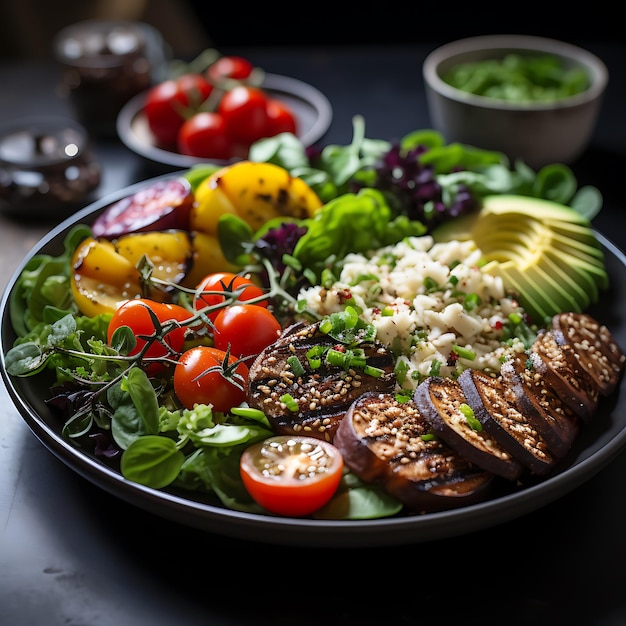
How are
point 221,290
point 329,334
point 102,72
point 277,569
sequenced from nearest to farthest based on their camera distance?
point 277,569, point 329,334, point 221,290, point 102,72

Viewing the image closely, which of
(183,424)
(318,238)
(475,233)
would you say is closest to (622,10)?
(475,233)

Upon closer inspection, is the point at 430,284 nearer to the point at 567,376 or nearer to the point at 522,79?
the point at 567,376

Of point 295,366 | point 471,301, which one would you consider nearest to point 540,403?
point 471,301

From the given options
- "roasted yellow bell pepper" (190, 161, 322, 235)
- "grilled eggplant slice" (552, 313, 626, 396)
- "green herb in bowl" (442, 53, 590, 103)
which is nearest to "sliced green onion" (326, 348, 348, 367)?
"grilled eggplant slice" (552, 313, 626, 396)

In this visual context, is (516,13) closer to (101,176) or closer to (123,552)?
(101,176)

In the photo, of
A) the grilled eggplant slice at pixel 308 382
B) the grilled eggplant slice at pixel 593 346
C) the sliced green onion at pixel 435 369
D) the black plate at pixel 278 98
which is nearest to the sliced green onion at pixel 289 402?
the grilled eggplant slice at pixel 308 382

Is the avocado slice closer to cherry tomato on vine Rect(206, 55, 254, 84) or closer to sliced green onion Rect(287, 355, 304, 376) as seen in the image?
sliced green onion Rect(287, 355, 304, 376)
